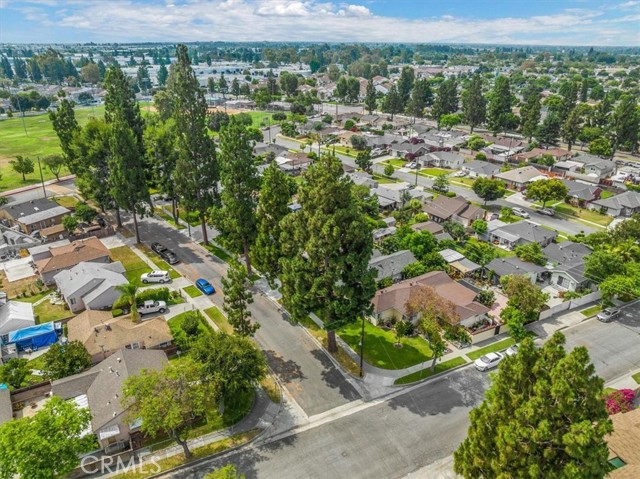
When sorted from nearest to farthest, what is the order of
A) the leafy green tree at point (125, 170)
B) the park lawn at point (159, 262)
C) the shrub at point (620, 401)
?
the shrub at point (620, 401) → the park lawn at point (159, 262) → the leafy green tree at point (125, 170)

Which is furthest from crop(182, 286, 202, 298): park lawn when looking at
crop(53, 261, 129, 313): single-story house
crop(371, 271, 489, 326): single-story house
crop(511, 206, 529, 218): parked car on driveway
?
crop(511, 206, 529, 218): parked car on driveway

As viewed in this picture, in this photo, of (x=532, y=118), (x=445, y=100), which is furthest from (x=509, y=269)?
(x=445, y=100)

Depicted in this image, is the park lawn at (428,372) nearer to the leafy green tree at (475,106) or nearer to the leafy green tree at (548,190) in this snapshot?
the leafy green tree at (548,190)

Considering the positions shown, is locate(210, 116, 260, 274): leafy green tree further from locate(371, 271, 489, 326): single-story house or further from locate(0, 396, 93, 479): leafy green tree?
locate(0, 396, 93, 479): leafy green tree

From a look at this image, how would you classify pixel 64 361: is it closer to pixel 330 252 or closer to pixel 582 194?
pixel 330 252

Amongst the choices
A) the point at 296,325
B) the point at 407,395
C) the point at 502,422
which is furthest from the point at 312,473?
the point at 296,325

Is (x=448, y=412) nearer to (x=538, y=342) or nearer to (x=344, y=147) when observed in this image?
(x=538, y=342)

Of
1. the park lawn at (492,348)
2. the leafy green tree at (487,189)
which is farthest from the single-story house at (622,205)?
the park lawn at (492,348)
